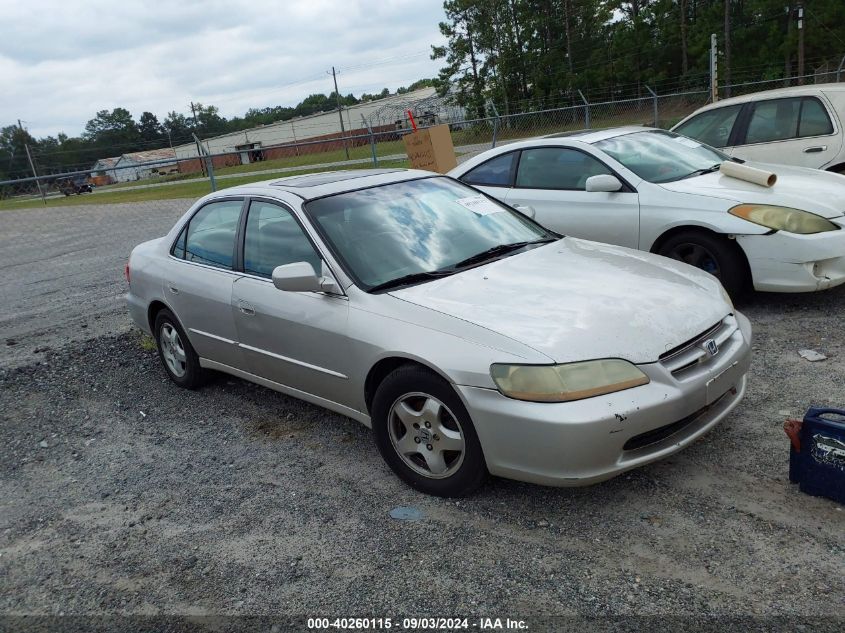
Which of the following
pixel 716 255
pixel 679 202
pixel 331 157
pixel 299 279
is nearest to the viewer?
pixel 299 279

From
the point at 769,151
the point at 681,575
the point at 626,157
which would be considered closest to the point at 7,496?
the point at 681,575

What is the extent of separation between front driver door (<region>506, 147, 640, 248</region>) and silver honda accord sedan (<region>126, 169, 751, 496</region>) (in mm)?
1675

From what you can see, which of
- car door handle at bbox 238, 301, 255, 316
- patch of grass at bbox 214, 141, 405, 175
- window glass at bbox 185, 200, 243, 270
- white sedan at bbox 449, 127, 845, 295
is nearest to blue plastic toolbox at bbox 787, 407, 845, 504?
white sedan at bbox 449, 127, 845, 295

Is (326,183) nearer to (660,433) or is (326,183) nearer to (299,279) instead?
(299,279)

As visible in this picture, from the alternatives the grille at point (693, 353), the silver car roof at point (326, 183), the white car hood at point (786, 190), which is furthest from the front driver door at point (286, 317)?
the white car hood at point (786, 190)

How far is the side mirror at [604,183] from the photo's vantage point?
5.88 metres

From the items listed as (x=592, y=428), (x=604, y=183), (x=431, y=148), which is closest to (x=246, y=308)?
(x=592, y=428)

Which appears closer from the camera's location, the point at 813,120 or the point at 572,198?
the point at 572,198

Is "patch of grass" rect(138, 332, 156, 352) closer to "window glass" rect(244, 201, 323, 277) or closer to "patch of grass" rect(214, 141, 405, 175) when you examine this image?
"window glass" rect(244, 201, 323, 277)

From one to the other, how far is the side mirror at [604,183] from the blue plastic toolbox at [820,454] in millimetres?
3218

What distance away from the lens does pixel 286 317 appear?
13.1 feet

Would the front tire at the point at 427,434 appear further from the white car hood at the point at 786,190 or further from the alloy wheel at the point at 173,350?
the white car hood at the point at 786,190

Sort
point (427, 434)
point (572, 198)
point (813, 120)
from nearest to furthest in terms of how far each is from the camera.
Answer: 1. point (427, 434)
2. point (572, 198)
3. point (813, 120)

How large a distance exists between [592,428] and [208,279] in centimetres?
288
